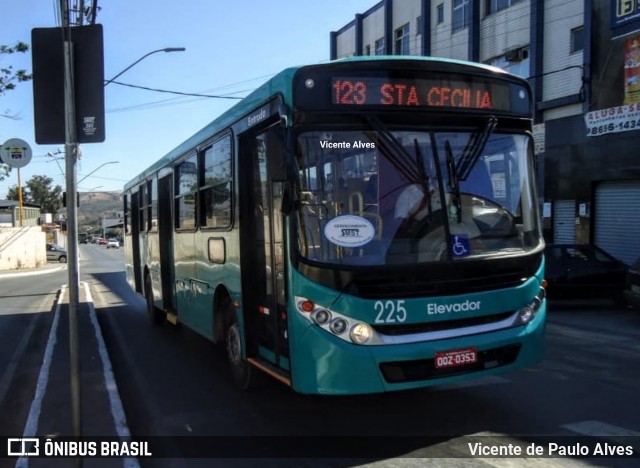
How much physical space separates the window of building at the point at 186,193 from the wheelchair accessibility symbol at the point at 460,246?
413 cm

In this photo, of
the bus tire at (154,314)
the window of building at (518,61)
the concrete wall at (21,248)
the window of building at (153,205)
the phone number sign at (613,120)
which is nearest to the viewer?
the window of building at (153,205)

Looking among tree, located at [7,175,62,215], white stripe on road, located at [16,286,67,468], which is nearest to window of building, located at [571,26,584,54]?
white stripe on road, located at [16,286,67,468]

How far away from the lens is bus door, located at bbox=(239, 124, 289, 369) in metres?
5.03

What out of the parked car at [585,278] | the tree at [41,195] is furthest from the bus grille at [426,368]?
the tree at [41,195]

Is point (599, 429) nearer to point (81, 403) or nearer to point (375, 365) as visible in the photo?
point (375, 365)

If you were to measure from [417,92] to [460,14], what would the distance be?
21.7 meters

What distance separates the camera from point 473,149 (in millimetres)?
4973

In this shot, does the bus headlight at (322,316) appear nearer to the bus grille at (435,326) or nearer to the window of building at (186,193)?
the bus grille at (435,326)

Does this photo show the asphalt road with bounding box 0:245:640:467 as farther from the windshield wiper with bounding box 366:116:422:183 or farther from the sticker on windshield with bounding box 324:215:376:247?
the windshield wiper with bounding box 366:116:422:183

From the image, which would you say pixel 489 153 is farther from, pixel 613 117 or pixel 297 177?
pixel 613 117

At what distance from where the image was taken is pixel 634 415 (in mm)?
5332

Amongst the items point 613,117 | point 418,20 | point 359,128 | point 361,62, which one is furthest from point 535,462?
point 418,20

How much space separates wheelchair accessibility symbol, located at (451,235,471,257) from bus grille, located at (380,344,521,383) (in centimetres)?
82

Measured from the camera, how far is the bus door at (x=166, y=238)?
9.69 m
